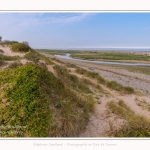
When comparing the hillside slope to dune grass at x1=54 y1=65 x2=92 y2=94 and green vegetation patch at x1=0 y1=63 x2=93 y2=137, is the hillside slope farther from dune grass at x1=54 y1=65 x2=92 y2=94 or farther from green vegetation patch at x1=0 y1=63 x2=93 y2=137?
dune grass at x1=54 y1=65 x2=92 y2=94

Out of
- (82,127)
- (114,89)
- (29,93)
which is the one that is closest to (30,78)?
(29,93)

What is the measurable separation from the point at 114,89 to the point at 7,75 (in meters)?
9.03

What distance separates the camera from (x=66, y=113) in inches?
207

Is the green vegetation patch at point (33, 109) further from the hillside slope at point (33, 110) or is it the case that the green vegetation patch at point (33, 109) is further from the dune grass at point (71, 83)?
the dune grass at point (71, 83)

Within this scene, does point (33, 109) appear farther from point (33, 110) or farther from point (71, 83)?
point (71, 83)

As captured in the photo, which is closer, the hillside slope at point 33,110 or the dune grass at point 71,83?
the hillside slope at point 33,110

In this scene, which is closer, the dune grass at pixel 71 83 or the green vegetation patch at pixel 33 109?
the green vegetation patch at pixel 33 109

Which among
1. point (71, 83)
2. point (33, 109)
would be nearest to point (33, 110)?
point (33, 109)

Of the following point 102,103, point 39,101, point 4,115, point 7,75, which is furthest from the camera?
point 102,103

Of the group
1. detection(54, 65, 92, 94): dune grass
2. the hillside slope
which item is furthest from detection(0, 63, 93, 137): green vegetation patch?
detection(54, 65, 92, 94): dune grass

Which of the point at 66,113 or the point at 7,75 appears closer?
the point at 66,113

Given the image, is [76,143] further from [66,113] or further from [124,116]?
[124,116]

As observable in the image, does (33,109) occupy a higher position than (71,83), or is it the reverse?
(33,109)

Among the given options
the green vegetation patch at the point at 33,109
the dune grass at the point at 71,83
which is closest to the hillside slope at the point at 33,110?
the green vegetation patch at the point at 33,109
